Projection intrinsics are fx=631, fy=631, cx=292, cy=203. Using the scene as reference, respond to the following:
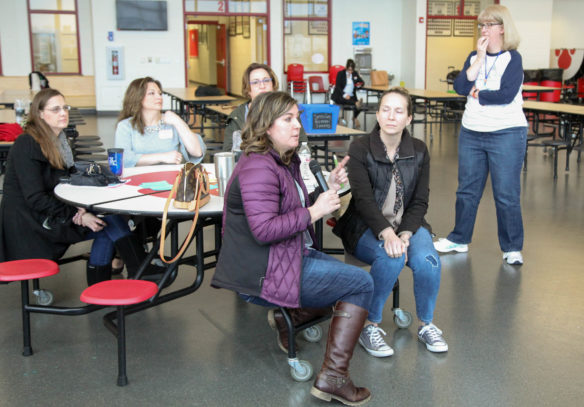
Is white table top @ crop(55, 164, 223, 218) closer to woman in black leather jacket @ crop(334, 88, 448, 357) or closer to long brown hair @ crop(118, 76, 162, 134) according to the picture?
long brown hair @ crop(118, 76, 162, 134)


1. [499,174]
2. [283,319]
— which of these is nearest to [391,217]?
[283,319]

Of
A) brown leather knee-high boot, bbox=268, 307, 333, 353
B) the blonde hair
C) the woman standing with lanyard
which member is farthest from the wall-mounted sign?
brown leather knee-high boot, bbox=268, 307, 333, 353

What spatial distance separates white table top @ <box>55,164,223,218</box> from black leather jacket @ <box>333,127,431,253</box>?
0.61 m

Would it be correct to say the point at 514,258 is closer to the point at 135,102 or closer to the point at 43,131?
the point at 135,102

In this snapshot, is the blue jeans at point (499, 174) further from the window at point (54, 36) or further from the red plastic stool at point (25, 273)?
the window at point (54, 36)

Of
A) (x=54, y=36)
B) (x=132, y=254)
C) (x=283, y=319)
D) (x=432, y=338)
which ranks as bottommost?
(x=432, y=338)

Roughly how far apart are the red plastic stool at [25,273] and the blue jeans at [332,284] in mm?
887

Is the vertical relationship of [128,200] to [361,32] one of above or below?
below

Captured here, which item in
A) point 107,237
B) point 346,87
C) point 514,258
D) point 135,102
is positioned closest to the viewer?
point 107,237

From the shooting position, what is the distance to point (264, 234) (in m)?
2.13

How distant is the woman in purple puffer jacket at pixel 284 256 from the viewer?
2188mm

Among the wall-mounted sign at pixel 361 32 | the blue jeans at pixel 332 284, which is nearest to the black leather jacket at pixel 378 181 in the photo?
the blue jeans at pixel 332 284

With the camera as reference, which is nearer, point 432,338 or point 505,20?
point 432,338

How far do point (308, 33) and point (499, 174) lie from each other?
1172 cm
